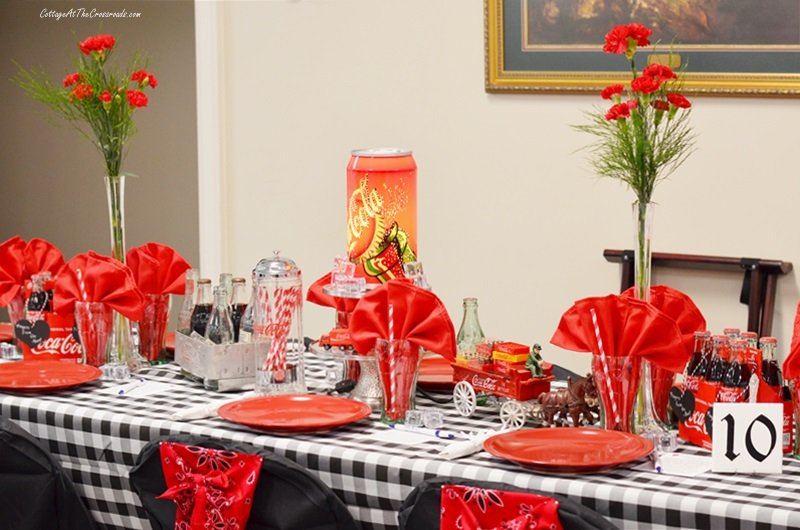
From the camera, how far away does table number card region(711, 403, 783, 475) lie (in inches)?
78.3

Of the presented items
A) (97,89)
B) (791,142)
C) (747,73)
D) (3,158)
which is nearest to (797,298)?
(791,142)

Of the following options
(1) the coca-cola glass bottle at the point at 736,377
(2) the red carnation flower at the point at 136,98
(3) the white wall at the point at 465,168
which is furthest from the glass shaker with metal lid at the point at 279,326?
(3) the white wall at the point at 465,168

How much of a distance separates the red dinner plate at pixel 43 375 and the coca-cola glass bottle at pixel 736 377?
136cm

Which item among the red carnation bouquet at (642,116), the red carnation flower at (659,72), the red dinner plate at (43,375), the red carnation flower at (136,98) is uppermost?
the red carnation flower at (136,98)

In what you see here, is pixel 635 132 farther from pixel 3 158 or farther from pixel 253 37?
pixel 3 158

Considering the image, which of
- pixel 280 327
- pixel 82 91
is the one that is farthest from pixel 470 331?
pixel 82 91

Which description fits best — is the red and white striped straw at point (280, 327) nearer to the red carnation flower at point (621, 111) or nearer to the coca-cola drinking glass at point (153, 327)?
the coca-cola drinking glass at point (153, 327)

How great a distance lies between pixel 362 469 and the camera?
215 centimetres

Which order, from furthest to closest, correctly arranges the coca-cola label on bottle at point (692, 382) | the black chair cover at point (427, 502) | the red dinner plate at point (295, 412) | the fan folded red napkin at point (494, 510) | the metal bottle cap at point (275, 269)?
1. the metal bottle cap at point (275, 269)
2. the red dinner plate at point (295, 412)
3. the coca-cola label on bottle at point (692, 382)
4. the black chair cover at point (427, 502)
5. the fan folded red napkin at point (494, 510)

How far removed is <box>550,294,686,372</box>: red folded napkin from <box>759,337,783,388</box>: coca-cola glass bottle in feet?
0.47

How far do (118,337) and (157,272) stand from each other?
0.19 metres


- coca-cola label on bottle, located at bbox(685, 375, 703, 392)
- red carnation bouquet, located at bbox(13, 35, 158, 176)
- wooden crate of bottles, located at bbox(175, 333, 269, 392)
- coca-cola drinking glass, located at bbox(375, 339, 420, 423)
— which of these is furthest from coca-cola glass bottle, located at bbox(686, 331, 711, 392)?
red carnation bouquet, located at bbox(13, 35, 158, 176)

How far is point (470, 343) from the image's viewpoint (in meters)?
2.63

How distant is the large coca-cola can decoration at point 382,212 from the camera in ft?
8.47
